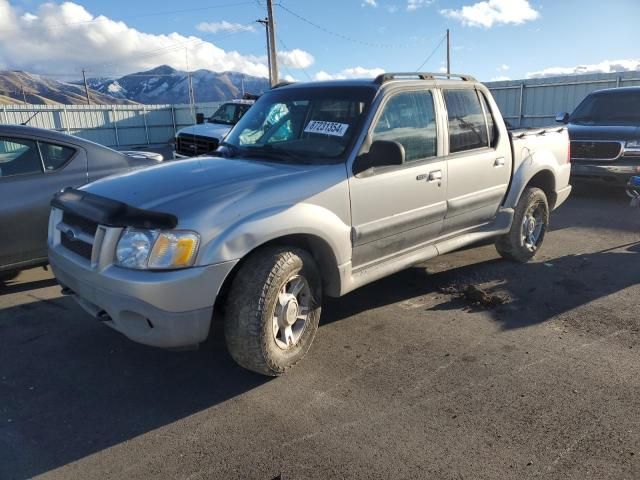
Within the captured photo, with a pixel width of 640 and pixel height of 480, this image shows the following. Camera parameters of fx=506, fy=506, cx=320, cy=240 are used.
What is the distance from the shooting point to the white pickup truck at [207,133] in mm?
10609

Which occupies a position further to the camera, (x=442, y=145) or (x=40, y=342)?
(x=442, y=145)

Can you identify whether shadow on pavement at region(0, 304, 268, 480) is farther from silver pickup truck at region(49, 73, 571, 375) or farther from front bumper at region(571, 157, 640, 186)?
front bumper at region(571, 157, 640, 186)

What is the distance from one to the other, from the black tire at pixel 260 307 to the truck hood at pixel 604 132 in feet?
24.7

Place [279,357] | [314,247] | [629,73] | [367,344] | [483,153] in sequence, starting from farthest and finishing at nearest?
[629,73] → [483,153] → [367,344] → [314,247] → [279,357]

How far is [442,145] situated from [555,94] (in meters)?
17.5

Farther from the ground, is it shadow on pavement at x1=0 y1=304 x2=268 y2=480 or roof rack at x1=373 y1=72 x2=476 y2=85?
roof rack at x1=373 y1=72 x2=476 y2=85

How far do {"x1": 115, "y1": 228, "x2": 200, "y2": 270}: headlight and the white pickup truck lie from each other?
7.25 metres

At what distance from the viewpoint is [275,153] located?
13.0ft

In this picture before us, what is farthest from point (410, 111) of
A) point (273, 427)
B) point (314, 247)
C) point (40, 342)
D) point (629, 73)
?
point (629, 73)

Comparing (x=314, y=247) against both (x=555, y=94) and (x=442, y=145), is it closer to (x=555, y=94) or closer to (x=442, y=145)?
(x=442, y=145)

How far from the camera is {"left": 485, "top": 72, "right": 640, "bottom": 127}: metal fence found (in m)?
17.9

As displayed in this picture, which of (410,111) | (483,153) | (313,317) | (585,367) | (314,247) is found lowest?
(585,367)

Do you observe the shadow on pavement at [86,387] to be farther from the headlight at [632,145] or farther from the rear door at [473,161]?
the headlight at [632,145]

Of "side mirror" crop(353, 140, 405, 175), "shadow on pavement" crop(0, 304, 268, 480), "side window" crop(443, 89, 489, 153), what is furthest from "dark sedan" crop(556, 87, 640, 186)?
"shadow on pavement" crop(0, 304, 268, 480)
